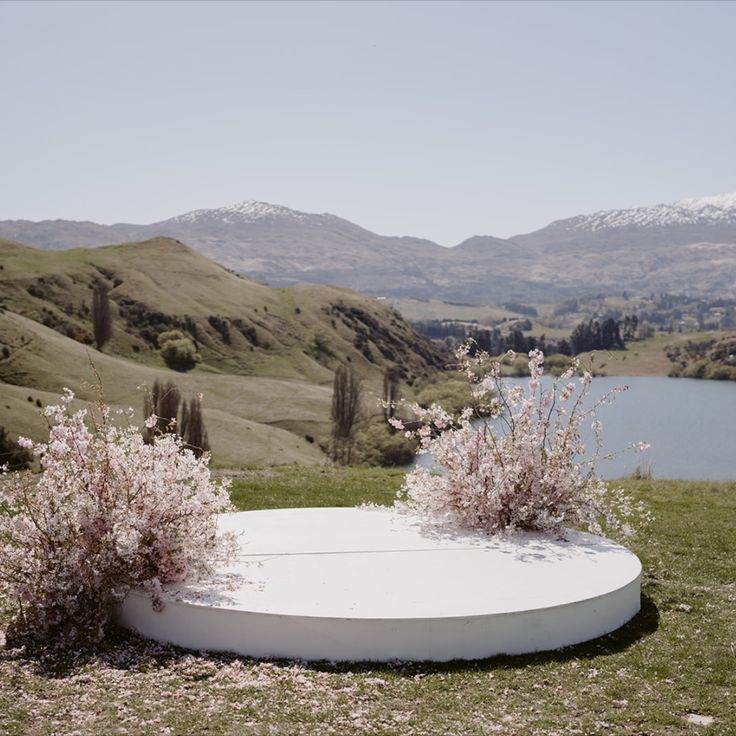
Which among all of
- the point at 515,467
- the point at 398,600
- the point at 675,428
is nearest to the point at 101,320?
the point at 675,428

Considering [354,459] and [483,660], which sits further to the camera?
[354,459]

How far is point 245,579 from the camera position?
982cm

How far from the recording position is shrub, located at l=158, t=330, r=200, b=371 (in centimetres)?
12425

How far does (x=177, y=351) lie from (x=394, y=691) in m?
121

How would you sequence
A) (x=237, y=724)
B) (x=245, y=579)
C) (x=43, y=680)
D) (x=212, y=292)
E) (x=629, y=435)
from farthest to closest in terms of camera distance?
(x=212, y=292)
(x=629, y=435)
(x=245, y=579)
(x=43, y=680)
(x=237, y=724)

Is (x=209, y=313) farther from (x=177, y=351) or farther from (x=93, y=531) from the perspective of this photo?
A: (x=93, y=531)

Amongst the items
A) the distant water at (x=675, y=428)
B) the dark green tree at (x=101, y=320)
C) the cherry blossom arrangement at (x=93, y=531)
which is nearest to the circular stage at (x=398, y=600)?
the cherry blossom arrangement at (x=93, y=531)

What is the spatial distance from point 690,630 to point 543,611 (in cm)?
226

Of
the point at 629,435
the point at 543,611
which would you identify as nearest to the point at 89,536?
the point at 543,611

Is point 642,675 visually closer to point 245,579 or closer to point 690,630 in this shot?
point 690,630

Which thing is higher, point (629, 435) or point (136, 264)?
point (136, 264)

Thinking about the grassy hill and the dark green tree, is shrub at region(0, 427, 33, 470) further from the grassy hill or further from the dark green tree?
the dark green tree

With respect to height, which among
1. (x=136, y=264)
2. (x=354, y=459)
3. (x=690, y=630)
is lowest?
(x=354, y=459)

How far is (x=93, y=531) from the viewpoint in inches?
363
